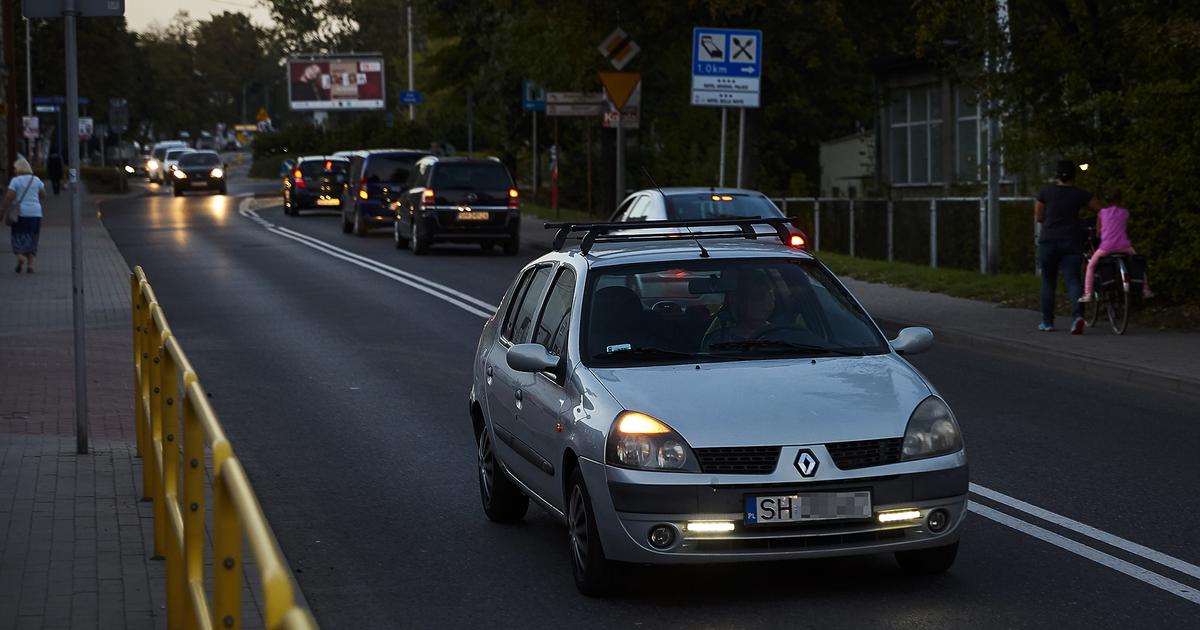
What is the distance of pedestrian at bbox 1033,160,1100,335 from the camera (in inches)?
706

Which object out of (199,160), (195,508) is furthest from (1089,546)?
(199,160)

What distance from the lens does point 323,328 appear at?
19844 millimetres

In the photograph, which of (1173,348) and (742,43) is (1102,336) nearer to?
(1173,348)

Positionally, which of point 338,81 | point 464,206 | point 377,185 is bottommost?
point 464,206

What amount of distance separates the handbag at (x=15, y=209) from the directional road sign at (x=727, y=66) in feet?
32.7

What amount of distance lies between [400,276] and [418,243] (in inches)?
217

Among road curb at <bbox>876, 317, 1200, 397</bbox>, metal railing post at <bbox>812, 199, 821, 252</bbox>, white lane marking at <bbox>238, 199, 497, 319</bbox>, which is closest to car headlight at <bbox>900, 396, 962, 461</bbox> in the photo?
road curb at <bbox>876, 317, 1200, 397</bbox>

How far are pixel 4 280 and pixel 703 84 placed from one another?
1041 centimetres

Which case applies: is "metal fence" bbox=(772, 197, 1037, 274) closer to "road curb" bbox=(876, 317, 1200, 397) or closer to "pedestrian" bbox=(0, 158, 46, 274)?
"road curb" bbox=(876, 317, 1200, 397)

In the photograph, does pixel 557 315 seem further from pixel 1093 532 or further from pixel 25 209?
pixel 25 209

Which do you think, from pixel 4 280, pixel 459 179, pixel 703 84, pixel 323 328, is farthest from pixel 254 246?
pixel 323 328

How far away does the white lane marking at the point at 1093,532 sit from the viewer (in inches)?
296

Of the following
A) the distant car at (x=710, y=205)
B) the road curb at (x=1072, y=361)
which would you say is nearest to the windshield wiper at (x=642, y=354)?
the road curb at (x=1072, y=361)

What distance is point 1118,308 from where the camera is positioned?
698 inches
